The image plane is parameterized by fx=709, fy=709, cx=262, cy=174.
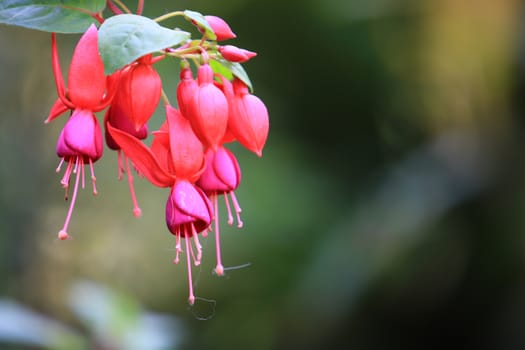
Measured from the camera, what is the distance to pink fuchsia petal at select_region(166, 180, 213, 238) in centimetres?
74

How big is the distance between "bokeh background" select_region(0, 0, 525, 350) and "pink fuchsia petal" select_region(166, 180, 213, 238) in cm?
195

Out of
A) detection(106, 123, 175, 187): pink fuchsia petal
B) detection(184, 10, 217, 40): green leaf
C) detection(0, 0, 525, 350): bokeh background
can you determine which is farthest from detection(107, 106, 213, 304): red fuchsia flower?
detection(0, 0, 525, 350): bokeh background

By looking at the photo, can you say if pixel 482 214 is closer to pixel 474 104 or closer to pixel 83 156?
pixel 474 104

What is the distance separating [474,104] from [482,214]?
21.2 inches

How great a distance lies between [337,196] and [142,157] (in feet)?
8.89

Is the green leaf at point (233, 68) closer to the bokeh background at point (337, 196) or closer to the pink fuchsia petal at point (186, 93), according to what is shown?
the pink fuchsia petal at point (186, 93)

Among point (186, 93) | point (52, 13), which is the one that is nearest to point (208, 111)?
point (186, 93)

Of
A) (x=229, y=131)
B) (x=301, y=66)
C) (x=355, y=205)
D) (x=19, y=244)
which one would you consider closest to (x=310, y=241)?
(x=355, y=205)

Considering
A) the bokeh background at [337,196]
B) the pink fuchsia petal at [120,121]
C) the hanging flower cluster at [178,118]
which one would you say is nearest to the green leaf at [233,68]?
the hanging flower cluster at [178,118]

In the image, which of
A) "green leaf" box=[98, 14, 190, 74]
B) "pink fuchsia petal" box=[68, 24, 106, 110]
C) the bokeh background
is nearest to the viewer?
"green leaf" box=[98, 14, 190, 74]

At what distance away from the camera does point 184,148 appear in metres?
0.76

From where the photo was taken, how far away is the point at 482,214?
314 cm

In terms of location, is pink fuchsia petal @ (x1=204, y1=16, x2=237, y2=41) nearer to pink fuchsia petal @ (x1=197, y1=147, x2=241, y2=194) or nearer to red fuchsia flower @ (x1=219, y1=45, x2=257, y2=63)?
red fuchsia flower @ (x1=219, y1=45, x2=257, y2=63)

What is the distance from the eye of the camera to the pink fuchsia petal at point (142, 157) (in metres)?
0.72
